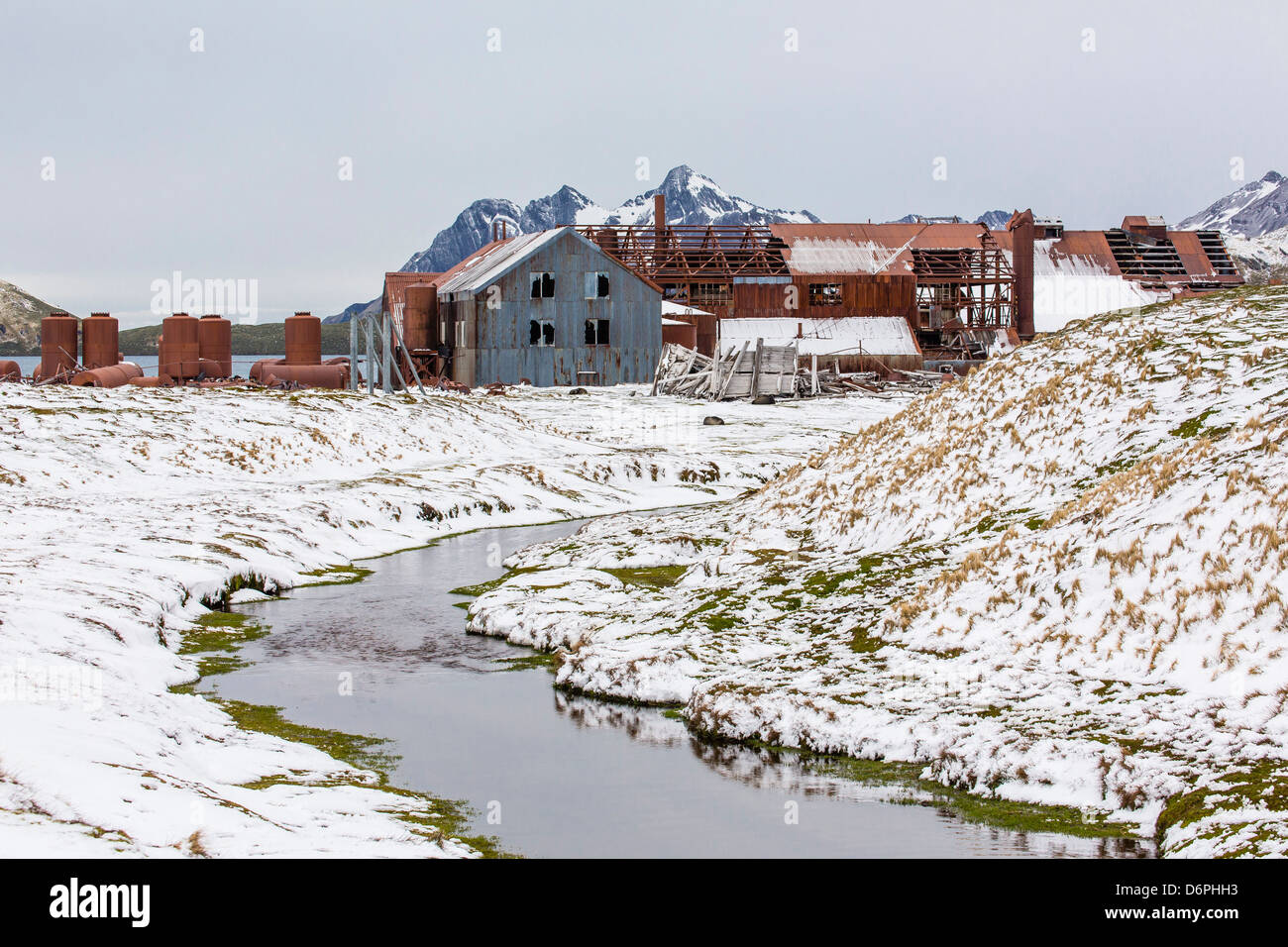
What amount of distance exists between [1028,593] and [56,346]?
5664 cm

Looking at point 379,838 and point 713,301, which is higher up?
point 713,301

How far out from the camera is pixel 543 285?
220 feet

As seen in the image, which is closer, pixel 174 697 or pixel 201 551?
pixel 174 697

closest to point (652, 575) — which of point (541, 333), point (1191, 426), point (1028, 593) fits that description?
point (1028, 593)

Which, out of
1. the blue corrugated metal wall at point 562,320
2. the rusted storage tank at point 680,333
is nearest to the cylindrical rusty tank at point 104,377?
the blue corrugated metal wall at point 562,320

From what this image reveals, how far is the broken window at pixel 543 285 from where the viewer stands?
67.1 meters

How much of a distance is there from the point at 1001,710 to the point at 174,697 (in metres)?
8.45

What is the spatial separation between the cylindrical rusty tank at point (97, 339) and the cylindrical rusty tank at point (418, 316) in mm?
16804

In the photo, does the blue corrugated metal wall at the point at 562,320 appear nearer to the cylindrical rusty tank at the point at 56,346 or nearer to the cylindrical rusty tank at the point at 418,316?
the cylindrical rusty tank at the point at 418,316

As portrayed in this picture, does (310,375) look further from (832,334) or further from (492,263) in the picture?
(832,334)

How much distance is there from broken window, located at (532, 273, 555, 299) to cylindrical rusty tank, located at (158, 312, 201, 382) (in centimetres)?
1711

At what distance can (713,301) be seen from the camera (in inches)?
3182
